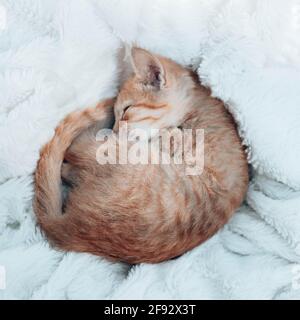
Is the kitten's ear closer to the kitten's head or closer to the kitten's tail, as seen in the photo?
the kitten's head

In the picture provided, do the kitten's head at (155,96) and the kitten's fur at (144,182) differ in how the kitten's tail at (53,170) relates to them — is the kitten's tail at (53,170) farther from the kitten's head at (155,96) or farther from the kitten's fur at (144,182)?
the kitten's head at (155,96)

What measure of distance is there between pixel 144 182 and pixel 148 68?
312 millimetres

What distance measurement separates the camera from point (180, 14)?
1.56 m

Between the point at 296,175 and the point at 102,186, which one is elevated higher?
the point at 296,175

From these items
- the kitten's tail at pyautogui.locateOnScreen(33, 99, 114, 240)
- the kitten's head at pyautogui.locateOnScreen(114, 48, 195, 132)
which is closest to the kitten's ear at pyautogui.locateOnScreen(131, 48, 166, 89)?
the kitten's head at pyautogui.locateOnScreen(114, 48, 195, 132)

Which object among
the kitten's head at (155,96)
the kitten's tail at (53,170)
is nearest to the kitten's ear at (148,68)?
the kitten's head at (155,96)

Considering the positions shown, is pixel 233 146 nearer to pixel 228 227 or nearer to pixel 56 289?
pixel 228 227

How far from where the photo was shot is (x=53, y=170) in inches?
59.8

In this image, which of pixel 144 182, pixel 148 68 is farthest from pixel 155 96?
pixel 144 182

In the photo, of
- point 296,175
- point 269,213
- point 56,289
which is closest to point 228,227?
point 269,213

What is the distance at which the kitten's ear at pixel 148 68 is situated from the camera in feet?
4.98

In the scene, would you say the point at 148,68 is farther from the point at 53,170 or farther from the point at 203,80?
the point at 53,170

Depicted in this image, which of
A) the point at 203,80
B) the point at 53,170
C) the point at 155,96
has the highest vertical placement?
the point at 203,80

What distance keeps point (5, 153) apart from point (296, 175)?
739 millimetres
